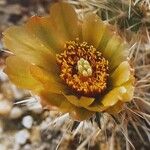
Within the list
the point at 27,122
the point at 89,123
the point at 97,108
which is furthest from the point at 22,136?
the point at 97,108

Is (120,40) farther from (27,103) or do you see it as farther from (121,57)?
(27,103)

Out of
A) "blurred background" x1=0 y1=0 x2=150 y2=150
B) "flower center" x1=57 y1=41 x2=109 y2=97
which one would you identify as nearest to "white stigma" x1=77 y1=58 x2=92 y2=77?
"flower center" x1=57 y1=41 x2=109 y2=97

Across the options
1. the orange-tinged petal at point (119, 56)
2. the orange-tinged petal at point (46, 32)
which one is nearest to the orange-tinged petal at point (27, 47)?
the orange-tinged petal at point (46, 32)

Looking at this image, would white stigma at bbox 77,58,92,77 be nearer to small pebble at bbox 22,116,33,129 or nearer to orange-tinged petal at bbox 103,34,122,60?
orange-tinged petal at bbox 103,34,122,60

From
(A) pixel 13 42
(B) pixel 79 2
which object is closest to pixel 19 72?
(A) pixel 13 42

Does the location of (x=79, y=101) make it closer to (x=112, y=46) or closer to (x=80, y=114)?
(x=80, y=114)

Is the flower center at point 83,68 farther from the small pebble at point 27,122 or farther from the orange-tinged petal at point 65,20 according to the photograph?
the small pebble at point 27,122
